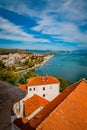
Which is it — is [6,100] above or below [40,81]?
above

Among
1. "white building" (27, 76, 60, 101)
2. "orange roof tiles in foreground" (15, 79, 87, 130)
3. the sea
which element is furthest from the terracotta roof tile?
the sea

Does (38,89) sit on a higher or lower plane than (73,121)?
lower

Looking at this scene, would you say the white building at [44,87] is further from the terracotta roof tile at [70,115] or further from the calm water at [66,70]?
the calm water at [66,70]

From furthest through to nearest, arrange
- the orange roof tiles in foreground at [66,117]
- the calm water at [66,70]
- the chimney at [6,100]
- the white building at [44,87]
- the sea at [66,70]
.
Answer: the calm water at [66,70] → the sea at [66,70] → the white building at [44,87] → the orange roof tiles in foreground at [66,117] → the chimney at [6,100]

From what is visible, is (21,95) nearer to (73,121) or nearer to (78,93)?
(73,121)

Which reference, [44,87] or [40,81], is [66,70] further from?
[44,87]

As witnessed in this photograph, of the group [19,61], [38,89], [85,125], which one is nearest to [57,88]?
[38,89]

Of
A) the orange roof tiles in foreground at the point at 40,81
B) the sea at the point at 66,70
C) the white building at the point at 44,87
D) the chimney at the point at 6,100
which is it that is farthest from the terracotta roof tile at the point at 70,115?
the sea at the point at 66,70

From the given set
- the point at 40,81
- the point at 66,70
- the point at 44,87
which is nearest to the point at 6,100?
the point at 44,87
